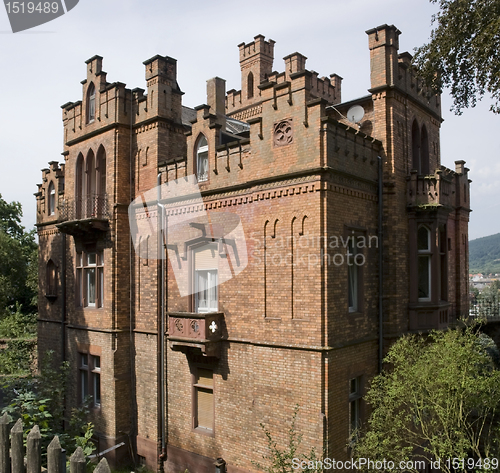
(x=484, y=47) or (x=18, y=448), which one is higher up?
(x=484, y=47)

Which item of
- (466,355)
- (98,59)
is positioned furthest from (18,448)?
(98,59)

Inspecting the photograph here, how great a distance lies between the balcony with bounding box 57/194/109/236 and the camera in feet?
54.4

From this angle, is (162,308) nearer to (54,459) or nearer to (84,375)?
(84,375)

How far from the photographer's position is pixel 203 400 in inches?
559

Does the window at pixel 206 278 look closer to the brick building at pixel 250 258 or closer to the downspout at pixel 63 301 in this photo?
the brick building at pixel 250 258

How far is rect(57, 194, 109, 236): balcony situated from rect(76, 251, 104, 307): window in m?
1.04

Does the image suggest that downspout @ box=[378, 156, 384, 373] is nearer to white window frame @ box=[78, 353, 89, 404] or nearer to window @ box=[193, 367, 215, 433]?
window @ box=[193, 367, 215, 433]

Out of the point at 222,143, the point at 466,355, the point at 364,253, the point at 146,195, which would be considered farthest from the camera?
the point at 146,195

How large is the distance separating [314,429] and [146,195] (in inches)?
375

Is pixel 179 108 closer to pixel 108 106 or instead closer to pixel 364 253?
pixel 108 106

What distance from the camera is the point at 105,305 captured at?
16.6 meters

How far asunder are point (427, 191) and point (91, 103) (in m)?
12.9

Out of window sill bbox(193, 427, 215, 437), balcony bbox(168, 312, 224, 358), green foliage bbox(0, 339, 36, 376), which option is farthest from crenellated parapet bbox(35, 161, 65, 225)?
window sill bbox(193, 427, 215, 437)

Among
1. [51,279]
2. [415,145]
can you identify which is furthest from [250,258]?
[51,279]
